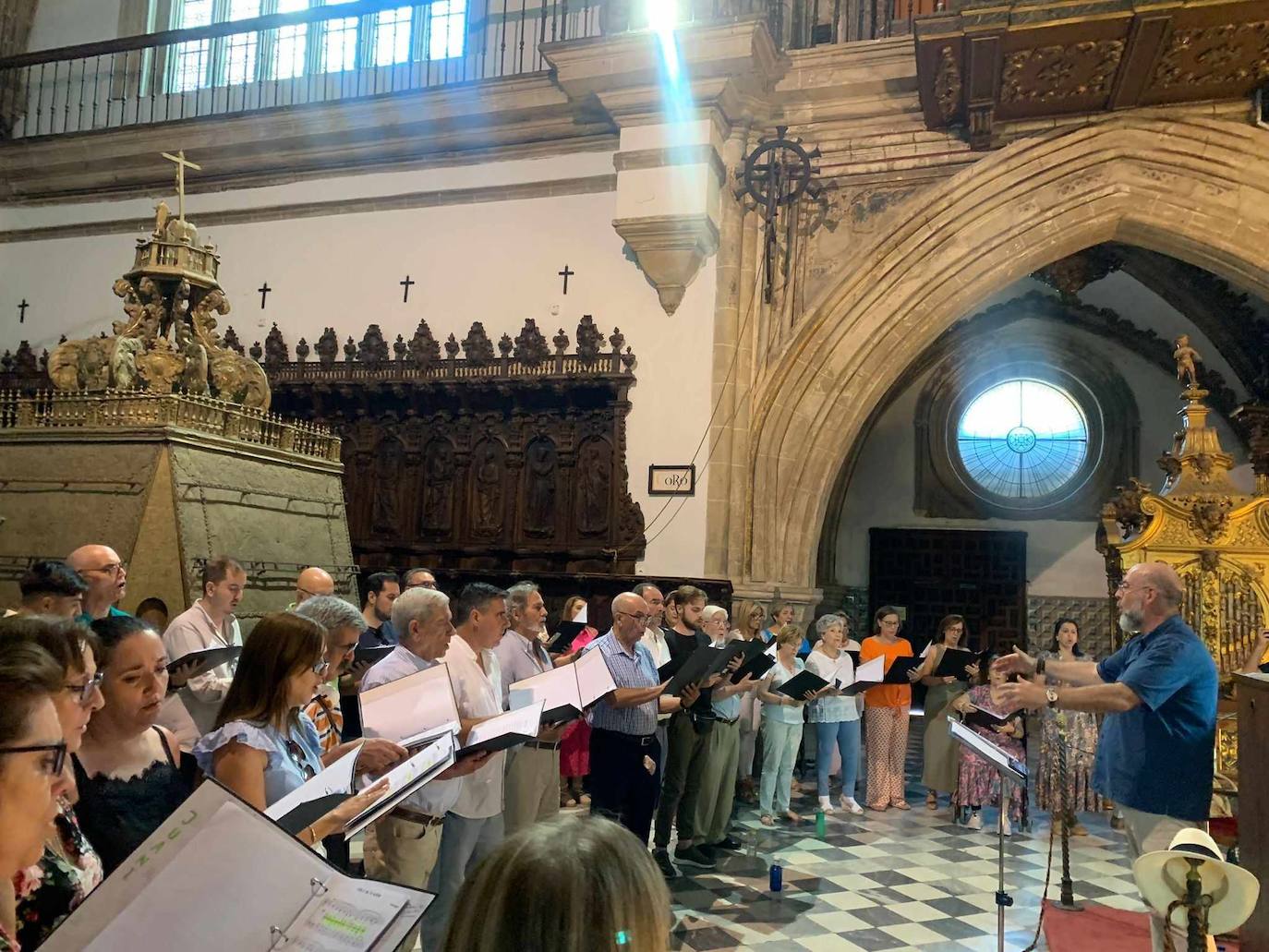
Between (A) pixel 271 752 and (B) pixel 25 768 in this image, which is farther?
(A) pixel 271 752

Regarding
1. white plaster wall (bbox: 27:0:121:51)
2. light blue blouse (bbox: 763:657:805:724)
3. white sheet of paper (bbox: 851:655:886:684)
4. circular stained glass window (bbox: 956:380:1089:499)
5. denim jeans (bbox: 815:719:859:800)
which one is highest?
white plaster wall (bbox: 27:0:121:51)

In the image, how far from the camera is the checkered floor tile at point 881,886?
435 cm

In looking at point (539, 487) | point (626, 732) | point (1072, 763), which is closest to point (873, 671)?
point (1072, 763)

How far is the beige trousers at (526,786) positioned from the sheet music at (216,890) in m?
2.78

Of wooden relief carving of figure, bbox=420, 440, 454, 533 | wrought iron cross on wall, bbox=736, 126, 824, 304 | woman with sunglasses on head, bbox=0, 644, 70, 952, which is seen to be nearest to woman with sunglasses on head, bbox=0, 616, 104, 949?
woman with sunglasses on head, bbox=0, 644, 70, 952

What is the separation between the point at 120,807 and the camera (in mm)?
2105

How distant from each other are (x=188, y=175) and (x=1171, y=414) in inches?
466

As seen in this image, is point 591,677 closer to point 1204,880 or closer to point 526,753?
point 526,753

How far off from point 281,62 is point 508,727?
10981 millimetres

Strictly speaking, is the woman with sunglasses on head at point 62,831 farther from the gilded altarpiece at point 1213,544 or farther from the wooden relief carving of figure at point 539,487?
the wooden relief carving of figure at point 539,487

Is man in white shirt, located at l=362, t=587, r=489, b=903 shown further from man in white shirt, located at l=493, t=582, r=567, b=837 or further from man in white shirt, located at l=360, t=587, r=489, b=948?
man in white shirt, located at l=493, t=582, r=567, b=837

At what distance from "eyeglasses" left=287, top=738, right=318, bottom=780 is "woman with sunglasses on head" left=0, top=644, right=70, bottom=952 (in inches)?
40.3

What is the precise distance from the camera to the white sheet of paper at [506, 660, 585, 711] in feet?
12.5


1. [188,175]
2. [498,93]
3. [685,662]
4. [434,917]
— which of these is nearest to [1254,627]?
[685,662]
